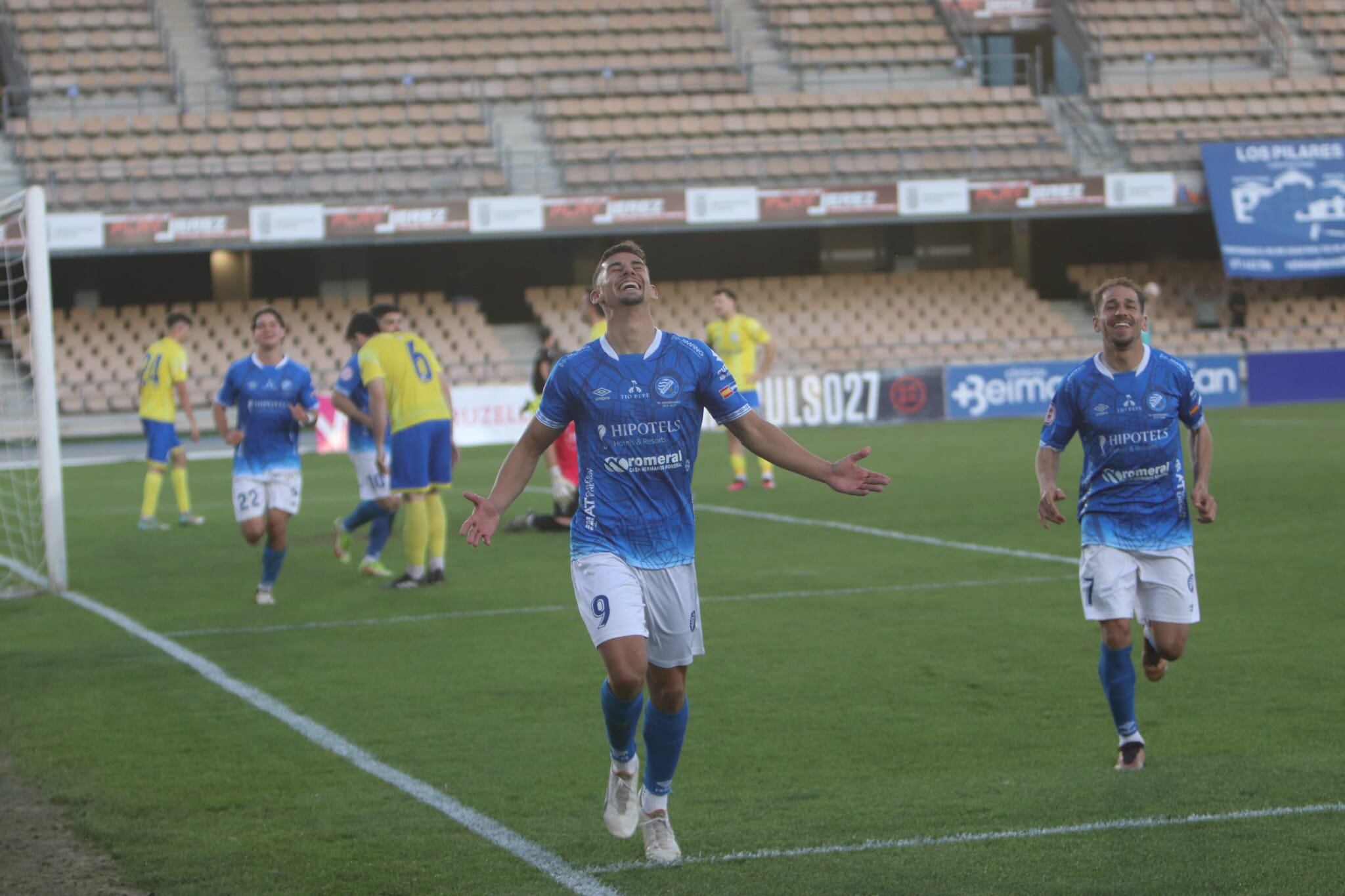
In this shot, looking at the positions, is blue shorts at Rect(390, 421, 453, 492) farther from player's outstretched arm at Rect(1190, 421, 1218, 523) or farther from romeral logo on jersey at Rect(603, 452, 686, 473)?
romeral logo on jersey at Rect(603, 452, 686, 473)

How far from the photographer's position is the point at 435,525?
474 inches

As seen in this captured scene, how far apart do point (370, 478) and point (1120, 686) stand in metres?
7.55

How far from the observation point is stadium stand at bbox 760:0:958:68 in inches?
1503

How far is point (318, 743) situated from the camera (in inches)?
281

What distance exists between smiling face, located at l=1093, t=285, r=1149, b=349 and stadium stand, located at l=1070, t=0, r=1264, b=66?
3409cm

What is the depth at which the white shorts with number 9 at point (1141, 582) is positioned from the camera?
638cm

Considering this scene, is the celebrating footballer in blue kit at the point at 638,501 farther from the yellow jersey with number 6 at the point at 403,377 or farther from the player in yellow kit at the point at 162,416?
the player in yellow kit at the point at 162,416

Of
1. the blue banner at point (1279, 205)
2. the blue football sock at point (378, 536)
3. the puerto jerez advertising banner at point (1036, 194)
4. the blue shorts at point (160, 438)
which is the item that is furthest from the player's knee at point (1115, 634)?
the blue banner at point (1279, 205)

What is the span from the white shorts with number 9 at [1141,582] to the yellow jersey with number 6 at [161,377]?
12.4 meters

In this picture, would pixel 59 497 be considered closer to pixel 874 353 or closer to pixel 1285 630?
pixel 1285 630

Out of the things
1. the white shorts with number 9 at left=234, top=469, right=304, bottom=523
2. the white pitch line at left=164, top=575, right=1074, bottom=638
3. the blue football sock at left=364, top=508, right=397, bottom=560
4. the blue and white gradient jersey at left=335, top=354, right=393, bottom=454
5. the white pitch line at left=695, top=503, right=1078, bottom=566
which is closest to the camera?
the white pitch line at left=164, top=575, right=1074, bottom=638

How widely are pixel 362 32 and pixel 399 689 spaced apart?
31.3 meters

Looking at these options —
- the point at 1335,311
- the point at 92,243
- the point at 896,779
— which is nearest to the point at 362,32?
the point at 92,243

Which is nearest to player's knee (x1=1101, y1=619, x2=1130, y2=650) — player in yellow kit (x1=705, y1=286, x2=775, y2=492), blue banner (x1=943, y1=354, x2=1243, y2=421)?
player in yellow kit (x1=705, y1=286, x2=775, y2=492)
